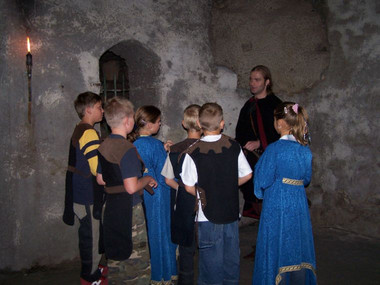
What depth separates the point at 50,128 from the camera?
411 centimetres

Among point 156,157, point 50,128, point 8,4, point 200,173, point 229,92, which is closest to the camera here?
point 200,173

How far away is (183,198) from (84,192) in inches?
38.0

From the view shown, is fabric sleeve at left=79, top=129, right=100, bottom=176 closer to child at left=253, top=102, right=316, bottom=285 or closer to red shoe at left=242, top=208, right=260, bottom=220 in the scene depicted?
child at left=253, top=102, right=316, bottom=285

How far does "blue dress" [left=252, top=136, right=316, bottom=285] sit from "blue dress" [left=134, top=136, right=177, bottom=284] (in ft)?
2.64

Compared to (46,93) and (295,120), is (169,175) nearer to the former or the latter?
(295,120)

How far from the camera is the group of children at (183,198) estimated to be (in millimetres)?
2830

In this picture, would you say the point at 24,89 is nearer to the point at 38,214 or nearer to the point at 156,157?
the point at 38,214

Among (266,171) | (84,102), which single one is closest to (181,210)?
(266,171)

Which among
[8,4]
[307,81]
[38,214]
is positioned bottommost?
[38,214]

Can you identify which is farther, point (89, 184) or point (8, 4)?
point (8, 4)

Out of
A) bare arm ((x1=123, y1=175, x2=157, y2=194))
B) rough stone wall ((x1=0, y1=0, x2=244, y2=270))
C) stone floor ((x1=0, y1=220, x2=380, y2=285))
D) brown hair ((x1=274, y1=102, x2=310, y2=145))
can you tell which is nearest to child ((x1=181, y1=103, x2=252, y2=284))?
bare arm ((x1=123, y1=175, x2=157, y2=194))

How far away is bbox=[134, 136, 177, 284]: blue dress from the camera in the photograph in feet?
10.9

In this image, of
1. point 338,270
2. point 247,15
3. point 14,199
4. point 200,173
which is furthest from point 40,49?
point 338,270

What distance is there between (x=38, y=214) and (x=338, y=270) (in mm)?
3256
